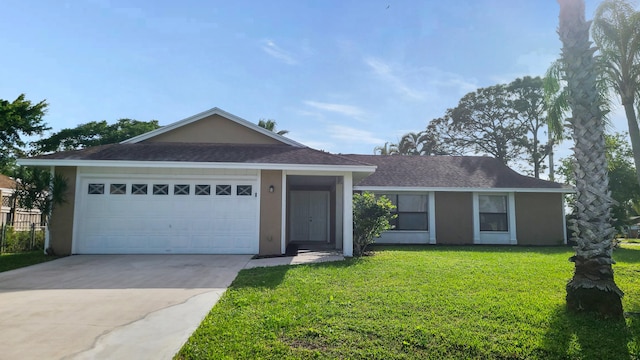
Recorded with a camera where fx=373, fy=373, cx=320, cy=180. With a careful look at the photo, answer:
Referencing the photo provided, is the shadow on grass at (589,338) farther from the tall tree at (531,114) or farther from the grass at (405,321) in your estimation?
the tall tree at (531,114)

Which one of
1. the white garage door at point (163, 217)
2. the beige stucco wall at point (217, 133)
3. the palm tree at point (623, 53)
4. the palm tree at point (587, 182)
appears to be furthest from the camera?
the beige stucco wall at point (217, 133)

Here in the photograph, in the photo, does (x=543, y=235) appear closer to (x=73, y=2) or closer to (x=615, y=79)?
(x=615, y=79)

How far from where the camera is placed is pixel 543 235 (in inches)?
651

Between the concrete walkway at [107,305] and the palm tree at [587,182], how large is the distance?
5355mm

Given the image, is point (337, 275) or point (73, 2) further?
point (73, 2)

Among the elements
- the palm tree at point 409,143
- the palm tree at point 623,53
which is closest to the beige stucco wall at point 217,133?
the palm tree at point 623,53

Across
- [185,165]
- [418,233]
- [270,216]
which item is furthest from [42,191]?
[418,233]

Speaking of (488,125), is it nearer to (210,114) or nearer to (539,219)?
(539,219)

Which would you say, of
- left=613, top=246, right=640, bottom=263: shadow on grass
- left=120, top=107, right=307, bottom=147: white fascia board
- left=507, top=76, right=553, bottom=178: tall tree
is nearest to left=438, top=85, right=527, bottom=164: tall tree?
left=507, top=76, right=553, bottom=178: tall tree

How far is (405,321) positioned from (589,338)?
207 cm

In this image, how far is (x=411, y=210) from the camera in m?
16.6

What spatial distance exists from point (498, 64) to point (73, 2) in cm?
1188

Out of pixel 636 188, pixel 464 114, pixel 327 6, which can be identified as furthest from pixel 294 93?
pixel 464 114

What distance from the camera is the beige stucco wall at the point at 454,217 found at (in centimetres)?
1638
